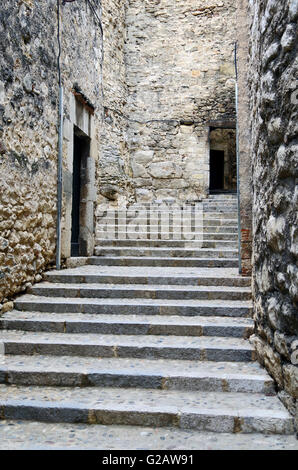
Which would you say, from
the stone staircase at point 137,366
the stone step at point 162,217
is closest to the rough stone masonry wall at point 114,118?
the stone step at point 162,217

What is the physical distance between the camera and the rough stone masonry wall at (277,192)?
7.27ft

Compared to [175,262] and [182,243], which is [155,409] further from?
[182,243]

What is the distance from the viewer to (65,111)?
5141 millimetres

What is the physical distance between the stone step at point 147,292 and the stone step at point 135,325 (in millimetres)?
448

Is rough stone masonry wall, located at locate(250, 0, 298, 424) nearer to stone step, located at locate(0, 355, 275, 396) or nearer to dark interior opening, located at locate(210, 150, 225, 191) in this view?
stone step, located at locate(0, 355, 275, 396)

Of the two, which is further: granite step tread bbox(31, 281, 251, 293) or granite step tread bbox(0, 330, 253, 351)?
granite step tread bbox(31, 281, 251, 293)

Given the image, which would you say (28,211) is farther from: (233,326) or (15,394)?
(233,326)

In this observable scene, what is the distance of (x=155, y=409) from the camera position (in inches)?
94.3

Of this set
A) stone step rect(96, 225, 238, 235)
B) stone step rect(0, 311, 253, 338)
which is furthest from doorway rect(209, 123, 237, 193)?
stone step rect(0, 311, 253, 338)

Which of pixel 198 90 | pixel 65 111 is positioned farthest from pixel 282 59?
pixel 198 90

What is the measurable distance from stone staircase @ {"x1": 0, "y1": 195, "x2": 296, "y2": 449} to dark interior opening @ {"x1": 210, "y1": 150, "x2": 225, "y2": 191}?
1058 centimetres

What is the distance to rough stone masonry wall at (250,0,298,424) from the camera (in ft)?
7.27

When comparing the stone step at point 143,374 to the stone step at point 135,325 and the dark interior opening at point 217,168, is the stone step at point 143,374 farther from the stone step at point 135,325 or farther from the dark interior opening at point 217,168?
the dark interior opening at point 217,168

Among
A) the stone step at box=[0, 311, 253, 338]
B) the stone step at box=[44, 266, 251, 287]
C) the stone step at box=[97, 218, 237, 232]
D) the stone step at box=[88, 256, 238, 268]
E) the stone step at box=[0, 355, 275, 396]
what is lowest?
the stone step at box=[0, 355, 275, 396]
